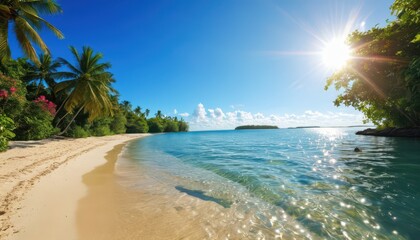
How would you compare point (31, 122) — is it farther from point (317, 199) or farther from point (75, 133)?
point (317, 199)

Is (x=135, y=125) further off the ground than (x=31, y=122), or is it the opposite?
(x=135, y=125)

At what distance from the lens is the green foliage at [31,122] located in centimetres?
1723

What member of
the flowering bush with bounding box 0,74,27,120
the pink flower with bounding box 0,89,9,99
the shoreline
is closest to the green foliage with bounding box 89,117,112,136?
the flowering bush with bounding box 0,74,27,120

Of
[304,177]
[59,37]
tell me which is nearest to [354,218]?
[304,177]

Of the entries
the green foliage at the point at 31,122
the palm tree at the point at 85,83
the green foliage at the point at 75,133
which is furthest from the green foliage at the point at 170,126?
the green foliage at the point at 31,122

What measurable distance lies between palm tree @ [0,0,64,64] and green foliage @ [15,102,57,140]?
645cm

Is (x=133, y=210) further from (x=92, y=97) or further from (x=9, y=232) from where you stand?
(x=92, y=97)

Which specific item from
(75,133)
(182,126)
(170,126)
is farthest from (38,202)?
(182,126)

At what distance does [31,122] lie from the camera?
56.6 ft

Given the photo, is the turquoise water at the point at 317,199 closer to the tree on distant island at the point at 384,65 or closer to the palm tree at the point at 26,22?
the tree on distant island at the point at 384,65

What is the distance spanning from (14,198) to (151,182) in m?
3.46

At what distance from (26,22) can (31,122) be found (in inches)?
376

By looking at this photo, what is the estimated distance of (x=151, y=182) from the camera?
698 cm

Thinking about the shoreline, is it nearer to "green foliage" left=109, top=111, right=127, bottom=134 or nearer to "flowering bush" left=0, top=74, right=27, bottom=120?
"flowering bush" left=0, top=74, right=27, bottom=120
